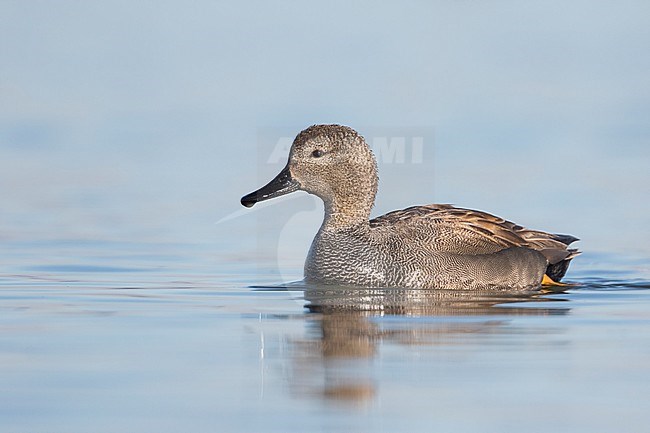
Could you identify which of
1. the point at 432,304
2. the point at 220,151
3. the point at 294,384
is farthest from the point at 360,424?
the point at 220,151

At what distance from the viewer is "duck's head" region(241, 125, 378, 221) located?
1154 centimetres

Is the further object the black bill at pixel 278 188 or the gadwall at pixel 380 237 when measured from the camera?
the black bill at pixel 278 188

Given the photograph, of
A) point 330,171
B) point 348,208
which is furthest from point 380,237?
point 330,171

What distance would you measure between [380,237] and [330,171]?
66 cm

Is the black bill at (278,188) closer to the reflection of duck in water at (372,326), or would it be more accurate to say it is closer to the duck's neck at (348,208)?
the duck's neck at (348,208)

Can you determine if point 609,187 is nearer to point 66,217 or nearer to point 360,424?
point 66,217

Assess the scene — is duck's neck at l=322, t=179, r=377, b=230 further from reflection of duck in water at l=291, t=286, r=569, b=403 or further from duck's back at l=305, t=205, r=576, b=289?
reflection of duck in water at l=291, t=286, r=569, b=403

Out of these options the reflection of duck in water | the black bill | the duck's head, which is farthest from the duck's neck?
the reflection of duck in water

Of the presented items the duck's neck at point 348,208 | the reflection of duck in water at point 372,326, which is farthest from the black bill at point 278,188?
the reflection of duck in water at point 372,326

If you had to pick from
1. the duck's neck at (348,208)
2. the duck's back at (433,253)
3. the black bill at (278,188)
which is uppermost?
the black bill at (278,188)

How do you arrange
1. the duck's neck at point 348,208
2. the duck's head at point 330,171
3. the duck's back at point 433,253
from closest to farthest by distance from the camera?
the duck's back at point 433,253, the duck's head at point 330,171, the duck's neck at point 348,208

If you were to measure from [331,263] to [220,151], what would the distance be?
322 inches

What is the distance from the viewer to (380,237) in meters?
11.5

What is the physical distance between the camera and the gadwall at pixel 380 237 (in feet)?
36.9
